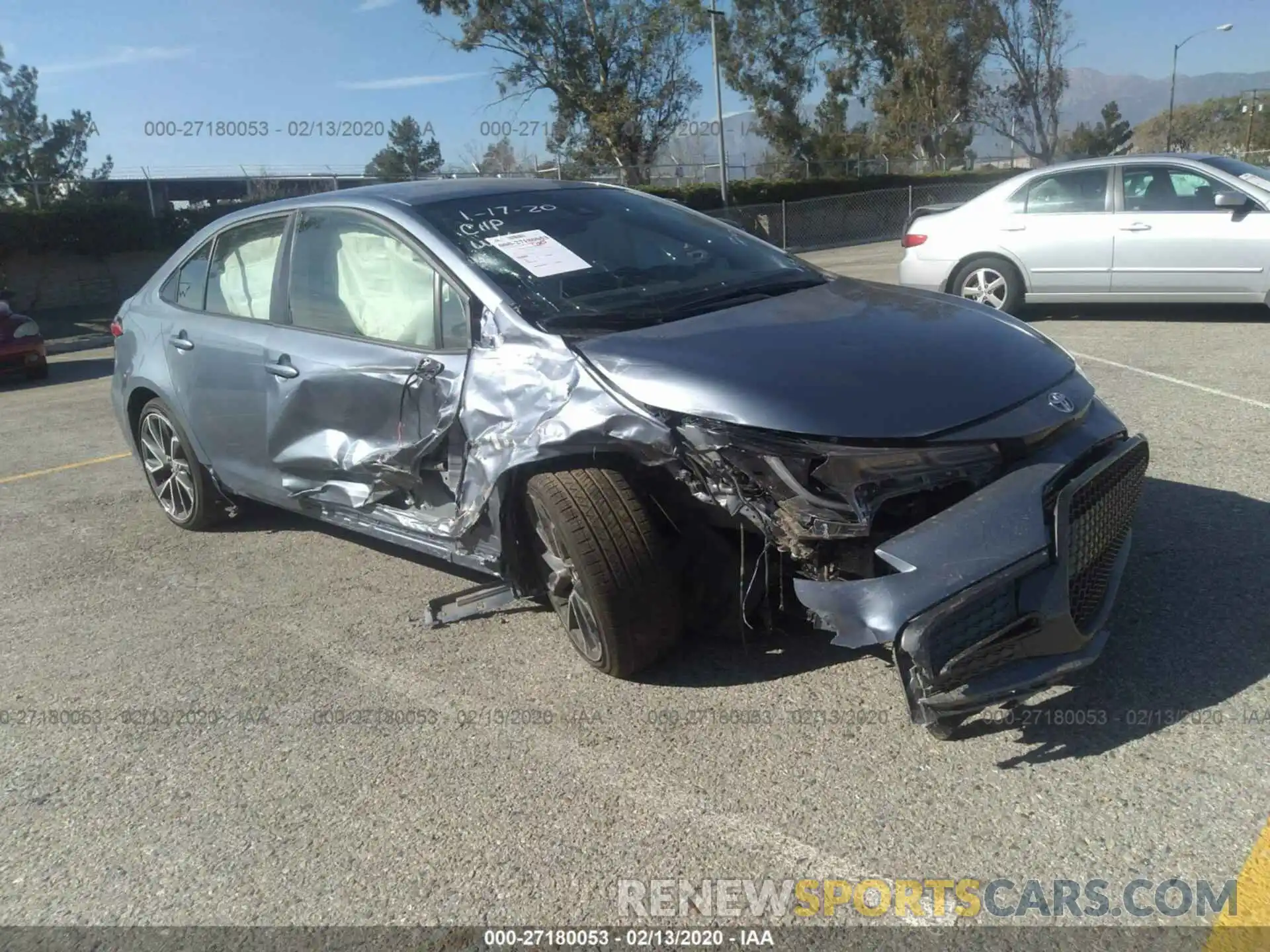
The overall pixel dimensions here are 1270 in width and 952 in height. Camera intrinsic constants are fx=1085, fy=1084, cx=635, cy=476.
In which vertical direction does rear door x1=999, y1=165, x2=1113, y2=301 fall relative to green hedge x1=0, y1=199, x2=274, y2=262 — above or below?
below

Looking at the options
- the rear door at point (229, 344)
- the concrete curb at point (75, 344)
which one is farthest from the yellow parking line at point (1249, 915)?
the concrete curb at point (75, 344)

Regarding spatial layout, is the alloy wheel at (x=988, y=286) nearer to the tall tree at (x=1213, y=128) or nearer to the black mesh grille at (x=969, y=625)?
the black mesh grille at (x=969, y=625)

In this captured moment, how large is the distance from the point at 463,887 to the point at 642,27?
40410 millimetres

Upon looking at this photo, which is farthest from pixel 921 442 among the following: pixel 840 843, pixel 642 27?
pixel 642 27

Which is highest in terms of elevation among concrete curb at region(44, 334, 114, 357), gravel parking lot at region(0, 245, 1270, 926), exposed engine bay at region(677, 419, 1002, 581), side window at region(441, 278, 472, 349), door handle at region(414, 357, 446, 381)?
side window at region(441, 278, 472, 349)

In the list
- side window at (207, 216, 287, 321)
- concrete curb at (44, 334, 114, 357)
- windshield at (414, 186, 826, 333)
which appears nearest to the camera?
windshield at (414, 186, 826, 333)

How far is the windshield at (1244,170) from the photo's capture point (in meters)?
8.84

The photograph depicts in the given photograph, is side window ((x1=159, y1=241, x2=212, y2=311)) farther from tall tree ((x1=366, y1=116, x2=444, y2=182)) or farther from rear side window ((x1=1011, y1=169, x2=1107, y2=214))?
tall tree ((x1=366, y1=116, x2=444, y2=182))

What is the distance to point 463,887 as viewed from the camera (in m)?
2.57

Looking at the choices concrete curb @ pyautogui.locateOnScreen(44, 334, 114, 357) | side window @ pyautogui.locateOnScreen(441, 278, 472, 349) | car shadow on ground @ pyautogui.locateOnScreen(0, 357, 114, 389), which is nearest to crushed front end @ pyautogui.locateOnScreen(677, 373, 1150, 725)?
side window @ pyautogui.locateOnScreen(441, 278, 472, 349)

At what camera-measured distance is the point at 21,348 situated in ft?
41.8

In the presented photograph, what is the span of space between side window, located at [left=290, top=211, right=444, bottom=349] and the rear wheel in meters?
6.77

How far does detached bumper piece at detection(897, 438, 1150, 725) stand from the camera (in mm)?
2717

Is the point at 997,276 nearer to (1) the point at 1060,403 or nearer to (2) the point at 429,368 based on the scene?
(1) the point at 1060,403
